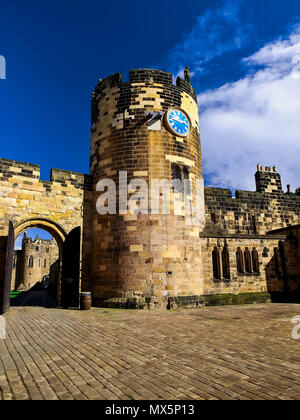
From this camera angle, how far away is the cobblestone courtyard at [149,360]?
134 inches

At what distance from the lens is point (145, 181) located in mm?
11969

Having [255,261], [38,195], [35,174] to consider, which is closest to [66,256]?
[38,195]

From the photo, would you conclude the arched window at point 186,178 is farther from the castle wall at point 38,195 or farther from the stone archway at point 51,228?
the stone archway at point 51,228

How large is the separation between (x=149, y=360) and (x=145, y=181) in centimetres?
826

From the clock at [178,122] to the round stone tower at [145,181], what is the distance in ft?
0.15

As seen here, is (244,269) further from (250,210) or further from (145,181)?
(145,181)

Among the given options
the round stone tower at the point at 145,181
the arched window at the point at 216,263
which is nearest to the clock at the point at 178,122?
the round stone tower at the point at 145,181

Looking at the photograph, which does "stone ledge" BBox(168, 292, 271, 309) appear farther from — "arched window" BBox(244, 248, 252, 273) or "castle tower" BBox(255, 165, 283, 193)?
"castle tower" BBox(255, 165, 283, 193)

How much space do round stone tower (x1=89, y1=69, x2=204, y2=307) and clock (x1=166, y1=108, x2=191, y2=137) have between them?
1.8 inches

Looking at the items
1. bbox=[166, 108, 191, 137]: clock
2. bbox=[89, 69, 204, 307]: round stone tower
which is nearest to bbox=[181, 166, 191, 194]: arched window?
bbox=[89, 69, 204, 307]: round stone tower

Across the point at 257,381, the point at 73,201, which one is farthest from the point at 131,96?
the point at 257,381

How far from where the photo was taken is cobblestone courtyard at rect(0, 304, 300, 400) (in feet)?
11.1
